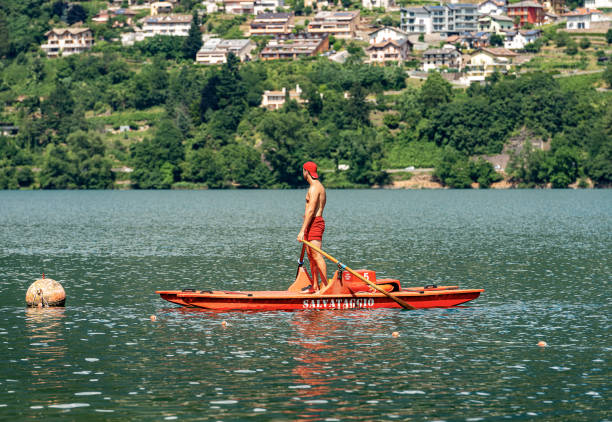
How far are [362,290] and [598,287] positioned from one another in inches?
558

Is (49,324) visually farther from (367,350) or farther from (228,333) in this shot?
(367,350)

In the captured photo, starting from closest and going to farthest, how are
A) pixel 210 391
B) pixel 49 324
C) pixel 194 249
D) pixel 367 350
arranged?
pixel 210 391
pixel 367 350
pixel 49 324
pixel 194 249

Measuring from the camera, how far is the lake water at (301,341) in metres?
26.9

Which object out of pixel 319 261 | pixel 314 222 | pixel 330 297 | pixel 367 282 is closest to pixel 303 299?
pixel 330 297

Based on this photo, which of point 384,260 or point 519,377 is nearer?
point 519,377

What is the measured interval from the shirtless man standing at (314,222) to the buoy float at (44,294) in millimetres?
11092

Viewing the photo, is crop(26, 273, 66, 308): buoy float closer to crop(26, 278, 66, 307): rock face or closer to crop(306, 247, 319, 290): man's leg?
crop(26, 278, 66, 307): rock face

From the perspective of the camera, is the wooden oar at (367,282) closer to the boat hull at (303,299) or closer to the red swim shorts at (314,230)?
the boat hull at (303,299)

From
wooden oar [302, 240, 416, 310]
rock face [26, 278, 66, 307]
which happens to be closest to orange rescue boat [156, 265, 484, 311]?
wooden oar [302, 240, 416, 310]

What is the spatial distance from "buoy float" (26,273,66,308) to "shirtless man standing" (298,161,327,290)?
11.1m

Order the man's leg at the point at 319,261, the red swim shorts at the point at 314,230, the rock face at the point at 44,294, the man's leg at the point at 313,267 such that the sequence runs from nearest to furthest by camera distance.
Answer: the man's leg at the point at 319,261 < the man's leg at the point at 313,267 < the red swim shorts at the point at 314,230 < the rock face at the point at 44,294

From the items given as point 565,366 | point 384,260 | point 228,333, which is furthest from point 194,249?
point 565,366

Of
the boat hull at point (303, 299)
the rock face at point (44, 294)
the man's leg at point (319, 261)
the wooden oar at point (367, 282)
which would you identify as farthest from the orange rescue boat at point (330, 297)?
the rock face at point (44, 294)

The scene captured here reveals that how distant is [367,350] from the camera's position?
33688 millimetres
